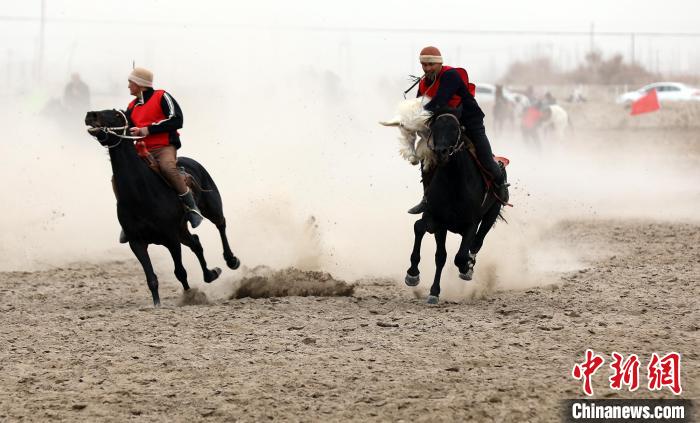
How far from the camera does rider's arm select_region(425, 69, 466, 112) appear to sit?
9766mm

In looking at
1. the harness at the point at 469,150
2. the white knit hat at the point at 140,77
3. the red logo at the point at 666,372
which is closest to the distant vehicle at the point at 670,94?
the harness at the point at 469,150

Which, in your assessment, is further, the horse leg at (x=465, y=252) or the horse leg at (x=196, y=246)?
the horse leg at (x=196, y=246)

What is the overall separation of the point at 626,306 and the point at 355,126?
590 inches

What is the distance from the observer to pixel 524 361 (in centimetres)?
767

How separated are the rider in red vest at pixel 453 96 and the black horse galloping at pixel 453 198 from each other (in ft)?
0.42

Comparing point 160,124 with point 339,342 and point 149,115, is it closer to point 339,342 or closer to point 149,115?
point 149,115

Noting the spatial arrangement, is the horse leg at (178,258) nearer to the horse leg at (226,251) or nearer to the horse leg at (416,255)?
the horse leg at (226,251)

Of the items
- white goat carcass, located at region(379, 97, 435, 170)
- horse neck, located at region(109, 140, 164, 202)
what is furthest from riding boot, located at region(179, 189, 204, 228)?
white goat carcass, located at region(379, 97, 435, 170)

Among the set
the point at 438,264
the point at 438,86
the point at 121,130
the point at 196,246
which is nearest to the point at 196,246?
the point at 196,246

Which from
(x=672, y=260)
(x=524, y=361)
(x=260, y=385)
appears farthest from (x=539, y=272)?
(x=260, y=385)

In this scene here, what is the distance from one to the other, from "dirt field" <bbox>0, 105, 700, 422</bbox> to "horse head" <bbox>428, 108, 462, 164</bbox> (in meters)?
1.45

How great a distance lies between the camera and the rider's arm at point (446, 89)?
384 inches

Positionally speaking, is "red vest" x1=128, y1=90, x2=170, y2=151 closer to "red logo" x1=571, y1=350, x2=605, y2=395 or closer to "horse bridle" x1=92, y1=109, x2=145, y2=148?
"horse bridle" x1=92, y1=109, x2=145, y2=148

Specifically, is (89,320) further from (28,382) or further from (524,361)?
(524,361)
